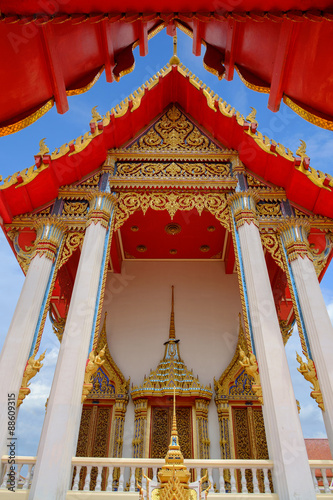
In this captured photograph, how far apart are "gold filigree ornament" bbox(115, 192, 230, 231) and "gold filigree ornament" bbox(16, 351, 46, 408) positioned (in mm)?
2911

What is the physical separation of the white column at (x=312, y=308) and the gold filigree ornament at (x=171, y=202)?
1.27 m

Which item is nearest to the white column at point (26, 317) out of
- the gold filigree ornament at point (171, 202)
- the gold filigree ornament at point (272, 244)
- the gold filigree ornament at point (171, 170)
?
the gold filigree ornament at point (171, 202)

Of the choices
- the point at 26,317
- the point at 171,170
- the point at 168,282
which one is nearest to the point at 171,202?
the point at 171,170

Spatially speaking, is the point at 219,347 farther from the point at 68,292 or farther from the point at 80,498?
the point at 80,498

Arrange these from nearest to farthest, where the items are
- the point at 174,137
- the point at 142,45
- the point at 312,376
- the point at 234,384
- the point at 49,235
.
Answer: the point at 142,45 < the point at 312,376 < the point at 49,235 < the point at 234,384 < the point at 174,137

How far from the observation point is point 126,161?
7.50m

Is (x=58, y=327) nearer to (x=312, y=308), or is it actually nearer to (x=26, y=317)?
(x=26, y=317)

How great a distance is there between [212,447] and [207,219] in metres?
4.54

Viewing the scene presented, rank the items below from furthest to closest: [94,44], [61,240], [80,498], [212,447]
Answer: [212,447] → [61,240] → [80,498] → [94,44]

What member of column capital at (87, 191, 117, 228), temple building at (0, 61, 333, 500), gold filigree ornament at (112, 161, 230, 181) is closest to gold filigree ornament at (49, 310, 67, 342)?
temple building at (0, 61, 333, 500)

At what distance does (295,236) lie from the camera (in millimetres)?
6223

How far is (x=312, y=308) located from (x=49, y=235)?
14.2ft

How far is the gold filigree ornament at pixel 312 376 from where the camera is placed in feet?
15.5

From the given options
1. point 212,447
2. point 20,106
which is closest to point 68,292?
point 212,447
